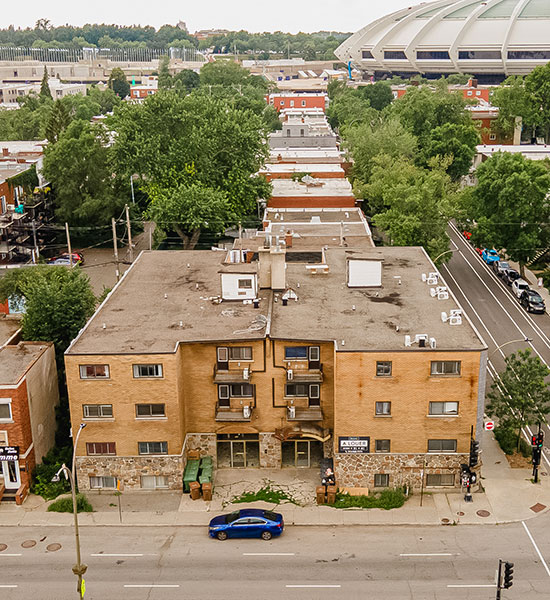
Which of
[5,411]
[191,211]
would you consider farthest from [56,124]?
[5,411]

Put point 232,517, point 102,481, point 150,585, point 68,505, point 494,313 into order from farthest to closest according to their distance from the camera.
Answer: point 494,313, point 102,481, point 68,505, point 232,517, point 150,585

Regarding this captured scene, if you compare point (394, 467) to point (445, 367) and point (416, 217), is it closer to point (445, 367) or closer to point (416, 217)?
point (445, 367)

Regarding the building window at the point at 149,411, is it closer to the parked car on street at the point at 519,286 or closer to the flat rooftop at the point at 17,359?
the flat rooftop at the point at 17,359

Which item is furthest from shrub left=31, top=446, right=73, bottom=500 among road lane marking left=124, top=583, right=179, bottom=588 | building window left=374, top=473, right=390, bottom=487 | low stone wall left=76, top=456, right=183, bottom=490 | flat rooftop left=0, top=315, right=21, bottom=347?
building window left=374, top=473, right=390, bottom=487

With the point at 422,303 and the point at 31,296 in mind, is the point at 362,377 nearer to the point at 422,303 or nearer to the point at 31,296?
the point at 422,303

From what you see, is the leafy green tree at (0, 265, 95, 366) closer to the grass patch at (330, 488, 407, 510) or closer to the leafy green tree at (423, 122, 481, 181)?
the grass patch at (330, 488, 407, 510)

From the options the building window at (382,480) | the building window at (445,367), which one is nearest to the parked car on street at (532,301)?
the building window at (445,367)

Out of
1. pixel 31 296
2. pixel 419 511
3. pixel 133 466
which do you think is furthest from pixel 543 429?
pixel 31 296
